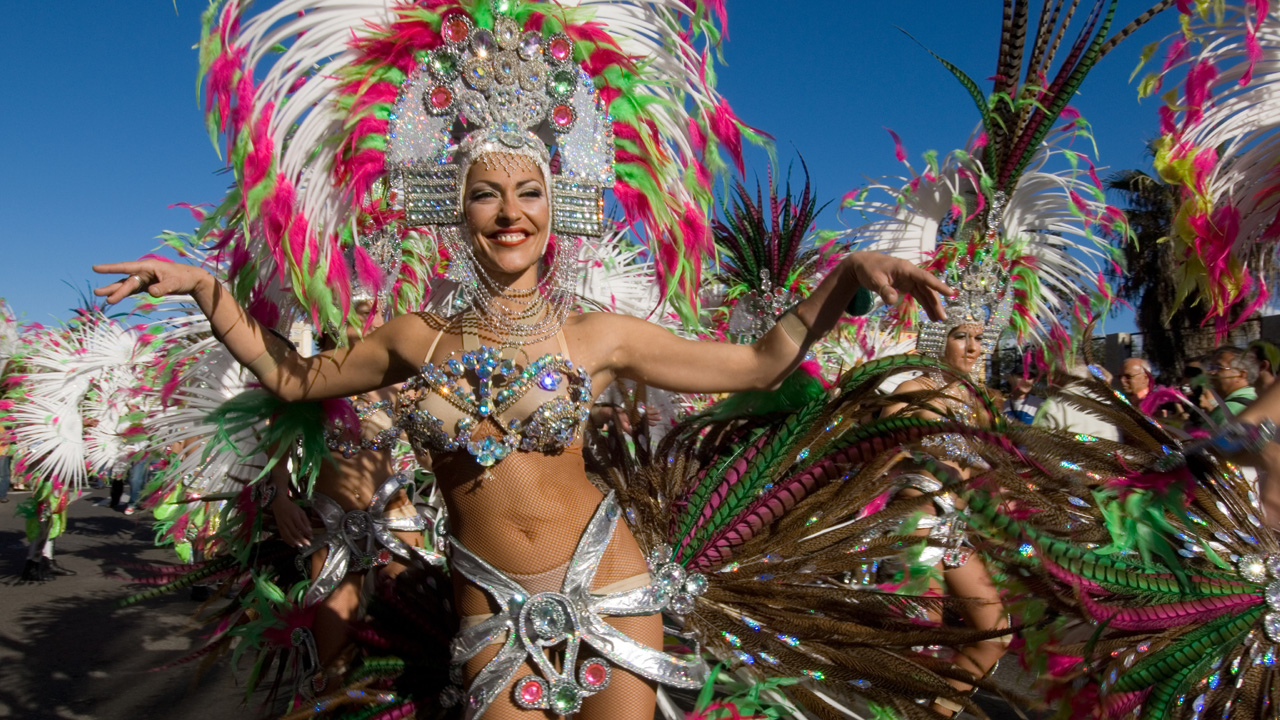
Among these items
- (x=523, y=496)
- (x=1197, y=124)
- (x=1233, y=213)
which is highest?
(x=1197, y=124)

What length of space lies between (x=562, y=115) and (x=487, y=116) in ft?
0.68

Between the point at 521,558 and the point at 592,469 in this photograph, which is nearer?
the point at 521,558

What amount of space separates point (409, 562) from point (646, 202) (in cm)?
167

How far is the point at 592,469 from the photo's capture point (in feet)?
10.2

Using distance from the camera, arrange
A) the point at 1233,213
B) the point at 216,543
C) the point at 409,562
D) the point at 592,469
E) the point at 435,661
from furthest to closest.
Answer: the point at 216,543
the point at 409,562
the point at 1233,213
the point at 592,469
the point at 435,661

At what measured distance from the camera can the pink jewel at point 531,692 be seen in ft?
6.99

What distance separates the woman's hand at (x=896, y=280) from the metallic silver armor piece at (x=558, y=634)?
86 cm

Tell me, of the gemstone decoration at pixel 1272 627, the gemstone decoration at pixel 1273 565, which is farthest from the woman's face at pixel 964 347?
the gemstone decoration at pixel 1272 627

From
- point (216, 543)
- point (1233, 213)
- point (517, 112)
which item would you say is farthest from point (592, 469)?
point (1233, 213)

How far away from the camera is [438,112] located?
8.28ft

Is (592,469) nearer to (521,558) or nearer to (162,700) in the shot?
(521,558)

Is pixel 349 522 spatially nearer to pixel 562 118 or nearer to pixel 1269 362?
pixel 562 118

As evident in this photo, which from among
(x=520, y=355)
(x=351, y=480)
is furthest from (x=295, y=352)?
(x=351, y=480)

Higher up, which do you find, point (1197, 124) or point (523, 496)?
point (1197, 124)
